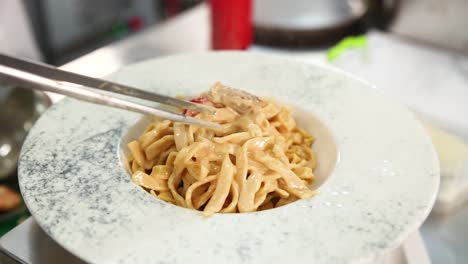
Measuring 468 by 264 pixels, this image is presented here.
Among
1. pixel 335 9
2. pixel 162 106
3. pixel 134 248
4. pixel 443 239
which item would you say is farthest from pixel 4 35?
pixel 443 239

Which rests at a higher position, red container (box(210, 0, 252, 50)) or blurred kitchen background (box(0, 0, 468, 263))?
red container (box(210, 0, 252, 50))

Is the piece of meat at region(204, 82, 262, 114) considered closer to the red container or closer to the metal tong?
the metal tong

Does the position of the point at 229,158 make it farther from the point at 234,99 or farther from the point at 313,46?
the point at 313,46

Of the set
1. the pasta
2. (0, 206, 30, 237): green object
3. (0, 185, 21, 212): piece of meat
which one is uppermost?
the pasta

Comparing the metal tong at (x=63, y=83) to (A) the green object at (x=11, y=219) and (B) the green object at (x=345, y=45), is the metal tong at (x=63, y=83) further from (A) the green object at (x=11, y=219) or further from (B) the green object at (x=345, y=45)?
(B) the green object at (x=345, y=45)

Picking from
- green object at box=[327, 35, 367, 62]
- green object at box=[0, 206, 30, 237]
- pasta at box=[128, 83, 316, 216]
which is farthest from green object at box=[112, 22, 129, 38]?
pasta at box=[128, 83, 316, 216]

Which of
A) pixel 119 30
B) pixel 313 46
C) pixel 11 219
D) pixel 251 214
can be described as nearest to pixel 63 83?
pixel 251 214
